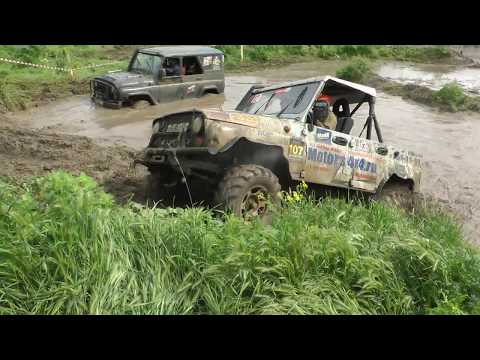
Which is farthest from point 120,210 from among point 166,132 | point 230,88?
point 230,88

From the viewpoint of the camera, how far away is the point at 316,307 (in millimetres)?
3801

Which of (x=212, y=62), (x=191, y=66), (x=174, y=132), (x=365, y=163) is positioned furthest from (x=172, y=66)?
(x=365, y=163)

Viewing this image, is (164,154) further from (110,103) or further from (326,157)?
(110,103)

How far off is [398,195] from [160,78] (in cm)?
864

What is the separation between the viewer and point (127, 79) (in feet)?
47.1

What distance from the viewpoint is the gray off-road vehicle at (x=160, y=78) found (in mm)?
14289

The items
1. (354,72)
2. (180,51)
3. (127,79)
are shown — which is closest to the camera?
(127,79)

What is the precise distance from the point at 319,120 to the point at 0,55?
645 inches

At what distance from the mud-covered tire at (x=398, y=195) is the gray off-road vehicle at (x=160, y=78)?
836 cm

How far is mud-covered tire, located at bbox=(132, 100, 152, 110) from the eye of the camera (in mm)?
14508

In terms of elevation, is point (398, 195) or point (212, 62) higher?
point (212, 62)

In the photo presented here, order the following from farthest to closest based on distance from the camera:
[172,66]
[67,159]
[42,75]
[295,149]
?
[42,75] → [172,66] → [67,159] → [295,149]

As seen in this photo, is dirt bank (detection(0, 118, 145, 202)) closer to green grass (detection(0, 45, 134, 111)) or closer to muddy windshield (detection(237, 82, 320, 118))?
muddy windshield (detection(237, 82, 320, 118))

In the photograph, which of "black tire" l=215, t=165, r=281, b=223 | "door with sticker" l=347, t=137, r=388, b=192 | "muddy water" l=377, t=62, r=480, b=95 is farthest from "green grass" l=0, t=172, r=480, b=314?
"muddy water" l=377, t=62, r=480, b=95
